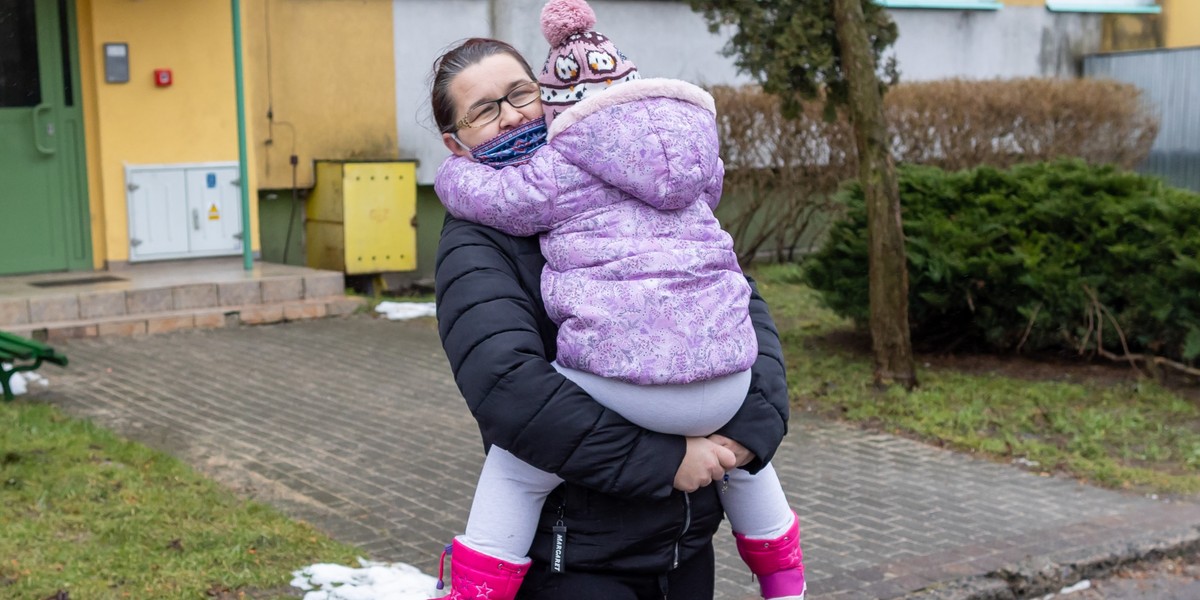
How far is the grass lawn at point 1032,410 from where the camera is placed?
6.59m

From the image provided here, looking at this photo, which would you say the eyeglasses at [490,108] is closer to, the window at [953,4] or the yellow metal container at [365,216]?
the yellow metal container at [365,216]

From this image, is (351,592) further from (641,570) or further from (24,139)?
(24,139)

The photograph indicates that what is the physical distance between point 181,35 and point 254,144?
45.9 inches

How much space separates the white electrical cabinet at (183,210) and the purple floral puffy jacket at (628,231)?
9314 mm

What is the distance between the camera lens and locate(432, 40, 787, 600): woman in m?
2.29

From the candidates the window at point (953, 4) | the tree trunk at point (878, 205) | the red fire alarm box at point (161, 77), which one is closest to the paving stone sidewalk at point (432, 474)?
the tree trunk at point (878, 205)

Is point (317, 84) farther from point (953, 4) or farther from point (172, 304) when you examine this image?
point (953, 4)

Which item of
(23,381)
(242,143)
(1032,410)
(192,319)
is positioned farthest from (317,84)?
(1032,410)

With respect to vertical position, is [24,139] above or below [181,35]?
below

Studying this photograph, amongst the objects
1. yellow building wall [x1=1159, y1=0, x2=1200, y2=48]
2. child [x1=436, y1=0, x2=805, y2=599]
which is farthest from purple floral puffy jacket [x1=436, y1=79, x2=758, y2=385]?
yellow building wall [x1=1159, y1=0, x2=1200, y2=48]

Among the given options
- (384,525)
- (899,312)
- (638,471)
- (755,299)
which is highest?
(755,299)

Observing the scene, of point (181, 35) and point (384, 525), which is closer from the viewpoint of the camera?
point (384, 525)

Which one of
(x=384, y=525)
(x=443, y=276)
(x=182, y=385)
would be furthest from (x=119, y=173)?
(x=443, y=276)

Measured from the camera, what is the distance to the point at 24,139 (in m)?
10.6
